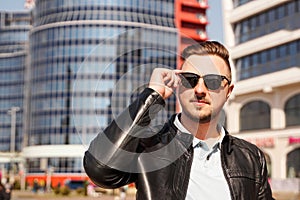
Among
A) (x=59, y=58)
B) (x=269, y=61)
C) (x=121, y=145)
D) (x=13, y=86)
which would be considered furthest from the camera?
(x=13, y=86)

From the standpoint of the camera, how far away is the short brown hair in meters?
2.59

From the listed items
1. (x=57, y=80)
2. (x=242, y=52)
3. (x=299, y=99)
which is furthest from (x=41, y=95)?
(x=299, y=99)

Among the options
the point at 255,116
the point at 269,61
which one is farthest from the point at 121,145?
the point at 255,116

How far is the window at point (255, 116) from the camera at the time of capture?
3921cm

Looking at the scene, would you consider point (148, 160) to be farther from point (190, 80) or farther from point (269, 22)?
point (269, 22)

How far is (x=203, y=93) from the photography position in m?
2.50

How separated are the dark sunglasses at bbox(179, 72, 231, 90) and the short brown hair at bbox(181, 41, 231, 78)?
0.11m

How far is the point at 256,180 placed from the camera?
263 cm

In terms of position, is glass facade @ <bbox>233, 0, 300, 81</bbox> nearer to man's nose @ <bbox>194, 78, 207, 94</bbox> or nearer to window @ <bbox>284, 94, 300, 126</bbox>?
window @ <bbox>284, 94, 300, 126</bbox>

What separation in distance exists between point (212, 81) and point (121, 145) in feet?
1.69

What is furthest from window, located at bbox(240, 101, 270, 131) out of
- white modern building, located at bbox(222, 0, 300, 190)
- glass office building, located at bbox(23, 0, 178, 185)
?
glass office building, located at bbox(23, 0, 178, 185)

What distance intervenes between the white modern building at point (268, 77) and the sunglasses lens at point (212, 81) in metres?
33.1

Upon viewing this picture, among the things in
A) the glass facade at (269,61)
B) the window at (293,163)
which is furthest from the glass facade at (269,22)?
the window at (293,163)

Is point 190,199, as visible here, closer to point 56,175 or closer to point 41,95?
point 56,175
